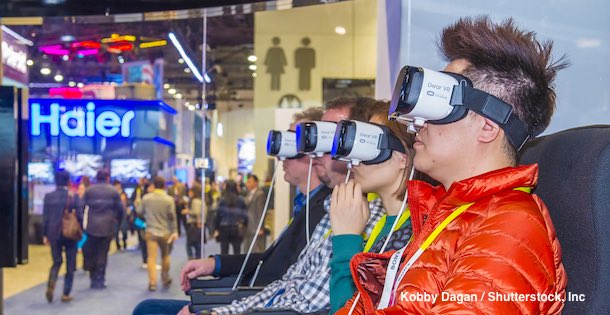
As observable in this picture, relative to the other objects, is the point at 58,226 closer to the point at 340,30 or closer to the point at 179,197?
the point at 179,197

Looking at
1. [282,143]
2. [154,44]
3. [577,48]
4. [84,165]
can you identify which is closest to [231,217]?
[84,165]

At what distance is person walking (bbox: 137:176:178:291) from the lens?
5.34 metres

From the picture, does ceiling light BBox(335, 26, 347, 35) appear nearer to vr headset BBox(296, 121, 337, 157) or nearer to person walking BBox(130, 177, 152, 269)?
person walking BBox(130, 177, 152, 269)

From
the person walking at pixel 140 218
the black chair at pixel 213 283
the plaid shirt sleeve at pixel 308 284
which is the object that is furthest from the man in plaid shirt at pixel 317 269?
the person walking at pixel 140 218

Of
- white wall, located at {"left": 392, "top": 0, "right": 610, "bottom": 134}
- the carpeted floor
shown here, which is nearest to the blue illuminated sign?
the carpeted floor

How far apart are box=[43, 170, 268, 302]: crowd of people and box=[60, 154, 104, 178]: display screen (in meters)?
0.04

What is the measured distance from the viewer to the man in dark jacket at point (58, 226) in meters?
5.29

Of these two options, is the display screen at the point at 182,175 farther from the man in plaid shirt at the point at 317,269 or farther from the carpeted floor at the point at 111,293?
the man in plaid shirt at the point at 317,269

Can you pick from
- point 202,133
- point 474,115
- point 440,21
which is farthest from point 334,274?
point 202,133

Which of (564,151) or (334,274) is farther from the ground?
(564,151)

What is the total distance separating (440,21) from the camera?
257 centimetres

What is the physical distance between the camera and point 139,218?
17.7ft

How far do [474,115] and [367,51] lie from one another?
413 cm

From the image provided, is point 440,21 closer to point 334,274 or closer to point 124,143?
point 334,274
